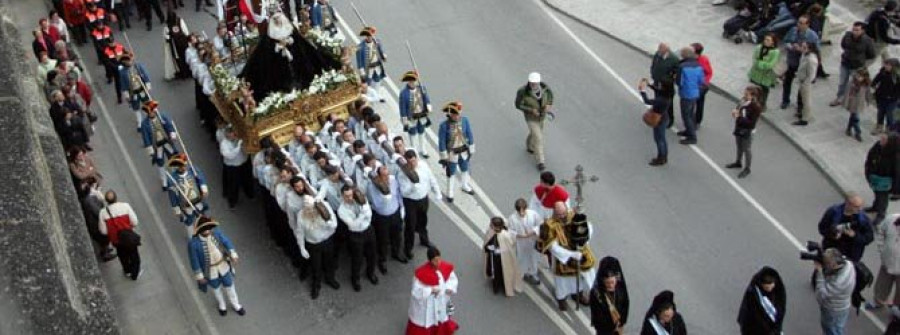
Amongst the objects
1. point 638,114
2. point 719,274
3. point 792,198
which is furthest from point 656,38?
point 719,274

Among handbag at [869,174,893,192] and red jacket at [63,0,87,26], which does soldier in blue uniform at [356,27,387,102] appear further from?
handbag at [869,174,893,192]

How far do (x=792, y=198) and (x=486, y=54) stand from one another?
6.49 metres

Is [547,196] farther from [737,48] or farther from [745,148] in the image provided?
[737,48]

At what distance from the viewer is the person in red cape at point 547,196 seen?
15.1 m

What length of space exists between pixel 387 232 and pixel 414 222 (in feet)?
1.59

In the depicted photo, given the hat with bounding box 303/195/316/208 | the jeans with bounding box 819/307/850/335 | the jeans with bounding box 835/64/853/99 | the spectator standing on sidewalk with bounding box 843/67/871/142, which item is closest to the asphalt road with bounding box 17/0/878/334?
the jeans with bounding box 819/307/850/335

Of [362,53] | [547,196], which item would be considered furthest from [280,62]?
[547,196]

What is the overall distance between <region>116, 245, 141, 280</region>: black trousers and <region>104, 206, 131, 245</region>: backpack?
0.19 meters

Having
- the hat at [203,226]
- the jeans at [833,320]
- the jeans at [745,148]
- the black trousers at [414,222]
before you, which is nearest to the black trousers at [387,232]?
the black trousers at [414,222]

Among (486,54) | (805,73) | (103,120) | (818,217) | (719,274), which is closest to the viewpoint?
(719,274)

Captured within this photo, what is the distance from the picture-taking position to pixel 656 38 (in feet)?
70.6

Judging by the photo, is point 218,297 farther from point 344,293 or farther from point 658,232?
point 658,232

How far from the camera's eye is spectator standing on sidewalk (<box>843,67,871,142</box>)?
17453 mm

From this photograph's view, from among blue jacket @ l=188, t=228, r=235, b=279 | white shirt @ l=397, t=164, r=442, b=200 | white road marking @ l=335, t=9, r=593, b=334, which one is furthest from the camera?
white shirt @ l=397, t=164, r=442, b=200
